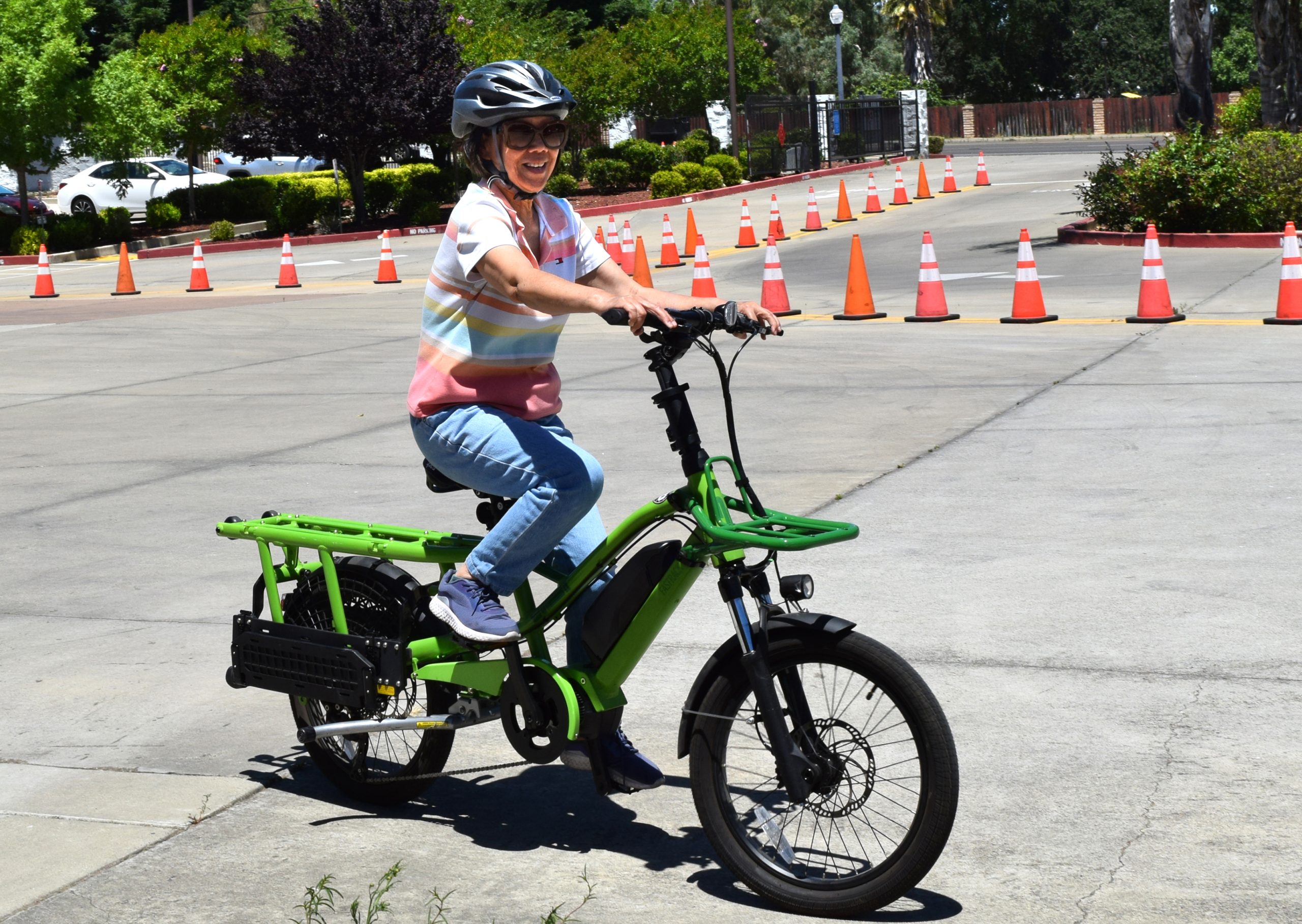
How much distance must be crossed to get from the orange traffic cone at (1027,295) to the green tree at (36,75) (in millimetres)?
25108

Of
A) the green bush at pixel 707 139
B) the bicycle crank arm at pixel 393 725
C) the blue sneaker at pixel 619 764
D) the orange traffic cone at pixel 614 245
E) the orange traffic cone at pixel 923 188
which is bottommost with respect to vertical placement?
the blue sneaker at pixel 619 764

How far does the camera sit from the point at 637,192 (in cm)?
4147

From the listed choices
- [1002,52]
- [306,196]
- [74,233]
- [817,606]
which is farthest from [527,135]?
[1002,52]

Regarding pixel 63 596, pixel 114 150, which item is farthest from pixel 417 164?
pixel 63 596

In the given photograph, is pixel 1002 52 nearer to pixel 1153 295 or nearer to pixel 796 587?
pixel 1153 295

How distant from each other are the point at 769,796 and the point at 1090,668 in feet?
5.95

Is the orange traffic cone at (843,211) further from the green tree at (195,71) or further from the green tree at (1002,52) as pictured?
the green tree at (1002,52)

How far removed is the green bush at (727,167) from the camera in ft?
136

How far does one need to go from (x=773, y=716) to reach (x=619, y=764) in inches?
23.7

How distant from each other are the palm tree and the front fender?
76454mm

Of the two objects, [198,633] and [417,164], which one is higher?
[417,164]

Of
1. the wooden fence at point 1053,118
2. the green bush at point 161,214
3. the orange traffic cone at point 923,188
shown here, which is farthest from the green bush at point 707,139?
the wooden fence at point 1053,118

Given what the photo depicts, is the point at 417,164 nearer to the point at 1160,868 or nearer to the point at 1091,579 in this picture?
the point at 1091,579

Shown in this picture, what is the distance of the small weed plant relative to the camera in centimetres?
375
